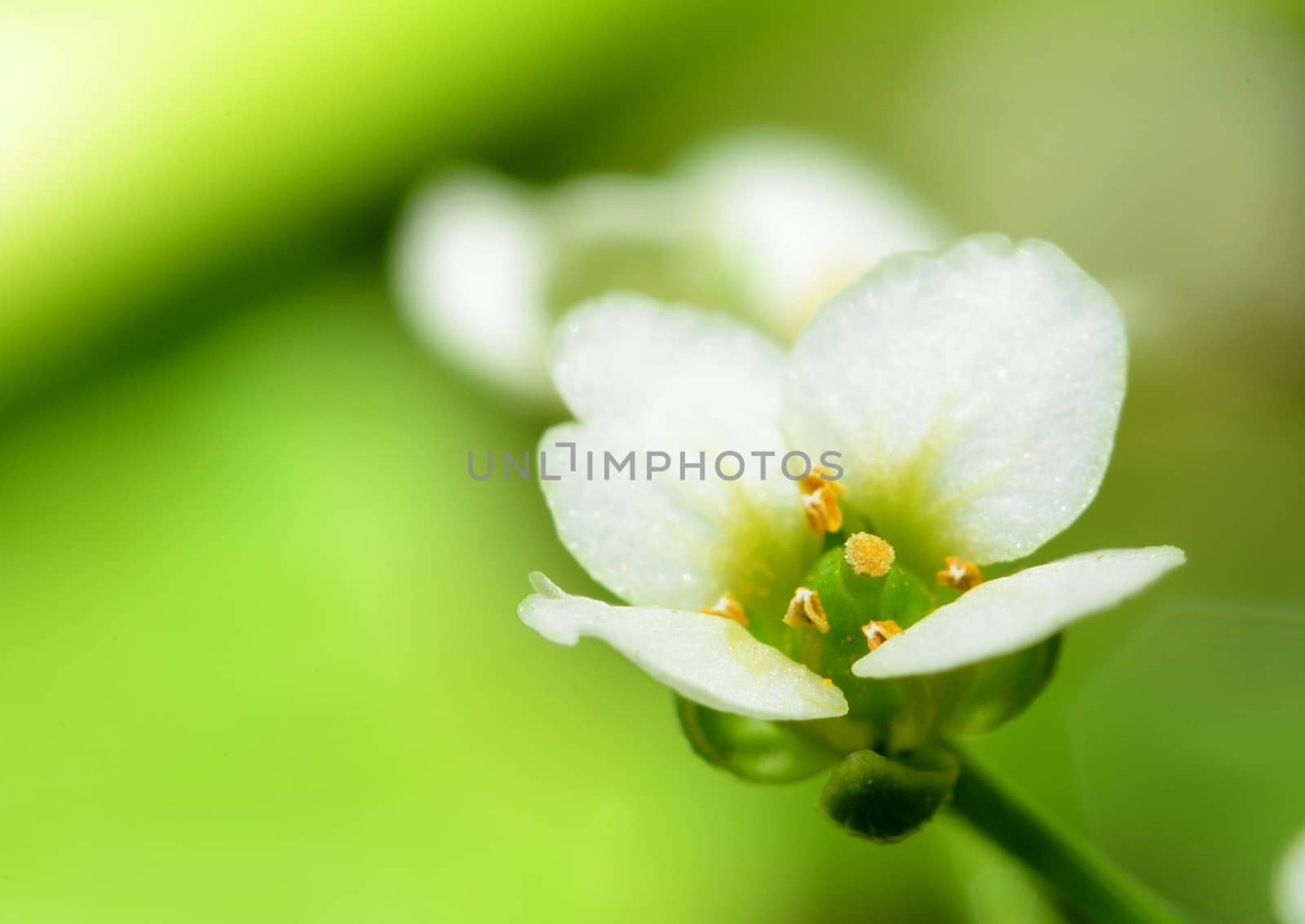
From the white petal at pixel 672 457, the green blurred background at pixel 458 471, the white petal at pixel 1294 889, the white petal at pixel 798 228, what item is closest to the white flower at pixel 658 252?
the white petal at pixel 798 228

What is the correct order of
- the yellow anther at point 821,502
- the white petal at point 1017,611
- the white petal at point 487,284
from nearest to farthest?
1. the white petal at point 1017,611
2. the yellow anther at point 821,502
3. the white petal at point 487,284

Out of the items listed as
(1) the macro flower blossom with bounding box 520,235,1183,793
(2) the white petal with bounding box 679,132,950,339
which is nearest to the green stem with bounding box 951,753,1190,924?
(1) the macro flower blossom with bounding box 520,235,1183,793

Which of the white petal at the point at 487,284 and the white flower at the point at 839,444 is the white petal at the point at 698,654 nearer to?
the white flower at the point at 839,444

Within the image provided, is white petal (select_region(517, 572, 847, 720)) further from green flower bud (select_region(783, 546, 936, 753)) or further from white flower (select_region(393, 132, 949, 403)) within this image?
white flower (select_region(393, 132, 949, 403))

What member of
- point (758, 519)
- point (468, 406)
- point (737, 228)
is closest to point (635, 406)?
point (758, 519)

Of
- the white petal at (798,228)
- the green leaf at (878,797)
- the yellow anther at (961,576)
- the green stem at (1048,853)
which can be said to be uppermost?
the white petal at (798,228)

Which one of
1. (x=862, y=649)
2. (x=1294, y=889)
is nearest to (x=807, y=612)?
(x=862, y=649)
